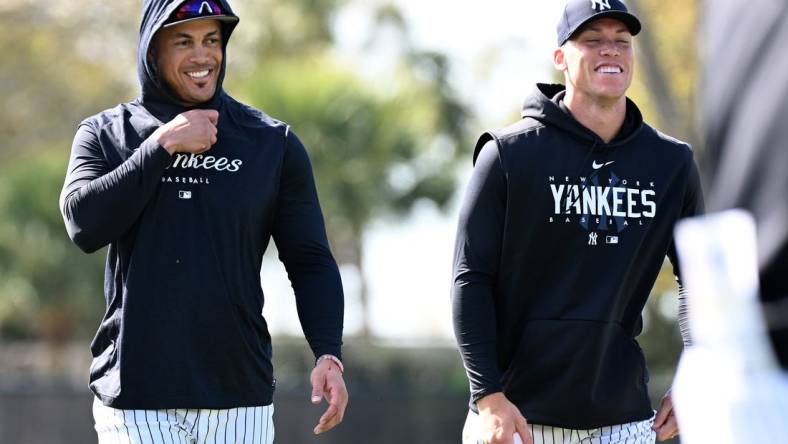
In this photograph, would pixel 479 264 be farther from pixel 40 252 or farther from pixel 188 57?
pixel 40 252

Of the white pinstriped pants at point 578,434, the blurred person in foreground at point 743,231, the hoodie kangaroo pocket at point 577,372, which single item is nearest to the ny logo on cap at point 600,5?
the hoodie kangaroo pocket at point 577,372

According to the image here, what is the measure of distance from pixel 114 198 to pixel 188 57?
0.63m

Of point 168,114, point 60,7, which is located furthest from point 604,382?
point 60,7

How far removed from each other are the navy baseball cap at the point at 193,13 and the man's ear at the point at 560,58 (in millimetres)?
1245

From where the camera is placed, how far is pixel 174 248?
4938mm

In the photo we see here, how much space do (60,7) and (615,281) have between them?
3508cm

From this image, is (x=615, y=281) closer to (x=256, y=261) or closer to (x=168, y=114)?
(x=256, y=261)

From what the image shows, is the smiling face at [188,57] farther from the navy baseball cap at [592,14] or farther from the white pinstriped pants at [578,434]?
the white pinstriped pants at [578,434]

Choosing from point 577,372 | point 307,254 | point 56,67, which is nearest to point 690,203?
point 577,372

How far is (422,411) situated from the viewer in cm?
1465

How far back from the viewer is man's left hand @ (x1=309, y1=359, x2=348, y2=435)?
5.00 m

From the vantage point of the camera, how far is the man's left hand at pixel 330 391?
500 centimetres

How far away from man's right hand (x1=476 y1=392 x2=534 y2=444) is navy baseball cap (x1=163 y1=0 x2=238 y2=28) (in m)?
1.66

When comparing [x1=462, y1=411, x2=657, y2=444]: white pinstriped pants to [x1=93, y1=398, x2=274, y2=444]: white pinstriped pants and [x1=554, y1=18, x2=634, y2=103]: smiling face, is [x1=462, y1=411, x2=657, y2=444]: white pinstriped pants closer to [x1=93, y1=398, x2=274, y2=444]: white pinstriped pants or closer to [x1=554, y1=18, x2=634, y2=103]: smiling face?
[x1=93, y1=398, x2=274, y2=444]: white pinstriped pants
